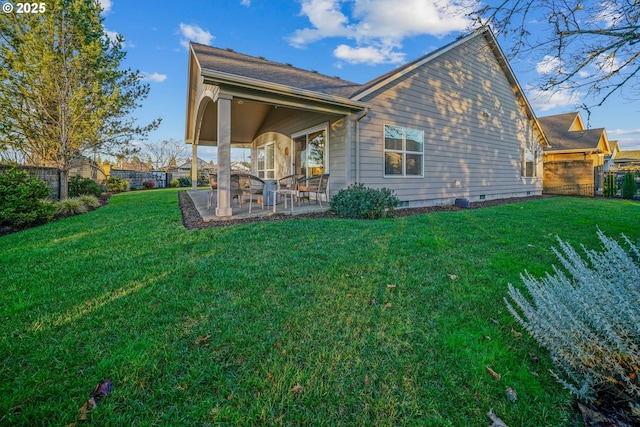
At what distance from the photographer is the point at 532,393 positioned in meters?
1.65

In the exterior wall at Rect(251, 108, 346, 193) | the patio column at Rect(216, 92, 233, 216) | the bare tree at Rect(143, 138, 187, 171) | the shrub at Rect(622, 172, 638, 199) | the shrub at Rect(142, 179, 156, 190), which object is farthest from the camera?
the bare tree at Rect(143, 138, 187, 171)

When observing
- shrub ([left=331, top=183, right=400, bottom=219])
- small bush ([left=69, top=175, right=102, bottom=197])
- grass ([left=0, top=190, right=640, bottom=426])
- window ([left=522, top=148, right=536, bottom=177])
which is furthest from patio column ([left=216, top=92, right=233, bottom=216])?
window ([left=522, top=148, right=536, bottom=177])

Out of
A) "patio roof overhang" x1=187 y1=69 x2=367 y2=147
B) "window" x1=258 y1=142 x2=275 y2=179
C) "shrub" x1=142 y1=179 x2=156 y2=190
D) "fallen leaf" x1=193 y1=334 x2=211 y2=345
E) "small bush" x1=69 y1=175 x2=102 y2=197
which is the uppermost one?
"patio roof overhang" x1=187 y1=69 x2=367 y2=147

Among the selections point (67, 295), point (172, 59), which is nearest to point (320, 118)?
point (67, 295)

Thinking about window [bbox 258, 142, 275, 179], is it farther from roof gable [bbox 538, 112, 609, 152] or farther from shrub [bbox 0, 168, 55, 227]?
roof gable [bbox 538, 112, 609, 152]

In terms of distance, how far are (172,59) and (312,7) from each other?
7516 mm

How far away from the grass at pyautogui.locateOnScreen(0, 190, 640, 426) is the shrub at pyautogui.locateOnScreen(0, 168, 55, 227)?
82.1 inches

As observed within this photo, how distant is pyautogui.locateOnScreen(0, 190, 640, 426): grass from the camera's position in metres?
1.52

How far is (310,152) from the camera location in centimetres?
926

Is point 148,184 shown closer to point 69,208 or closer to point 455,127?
point 69,208

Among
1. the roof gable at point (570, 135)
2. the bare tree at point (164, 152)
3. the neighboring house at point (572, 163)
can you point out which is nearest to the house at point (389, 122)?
the neighboring house at point (572, 163)

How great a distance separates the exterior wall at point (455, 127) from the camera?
322 inches

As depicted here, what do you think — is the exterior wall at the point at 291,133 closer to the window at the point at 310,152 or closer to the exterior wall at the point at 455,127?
the window at the point at 310,152

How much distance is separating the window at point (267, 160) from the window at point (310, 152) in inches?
88.0
